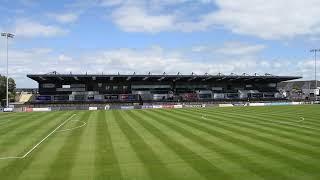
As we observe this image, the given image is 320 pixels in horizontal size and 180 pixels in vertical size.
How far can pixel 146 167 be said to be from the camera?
2006 cm

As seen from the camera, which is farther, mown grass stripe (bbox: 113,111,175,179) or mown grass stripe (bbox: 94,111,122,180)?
mown grass stripe (bbox: 113,111,175,179)

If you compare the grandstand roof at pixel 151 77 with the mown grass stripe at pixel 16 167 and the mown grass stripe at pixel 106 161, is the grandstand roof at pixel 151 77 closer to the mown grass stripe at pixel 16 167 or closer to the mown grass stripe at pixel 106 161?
the mown grass stripe at pixel 106 161

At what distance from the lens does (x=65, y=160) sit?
880 inches

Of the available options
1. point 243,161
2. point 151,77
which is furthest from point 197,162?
point 151,77

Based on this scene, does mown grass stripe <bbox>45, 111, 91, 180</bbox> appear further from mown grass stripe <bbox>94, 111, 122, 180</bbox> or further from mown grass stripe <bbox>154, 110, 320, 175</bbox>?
mown grass stripe <bbox>154, 110, 320, 175</bbox>

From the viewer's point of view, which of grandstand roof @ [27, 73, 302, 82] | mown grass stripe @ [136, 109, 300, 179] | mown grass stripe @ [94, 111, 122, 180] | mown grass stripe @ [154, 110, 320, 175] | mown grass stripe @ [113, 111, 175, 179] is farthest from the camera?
grandstand roof @ [27, 73, 302, 82]

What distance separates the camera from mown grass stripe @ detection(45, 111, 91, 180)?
18.8 metres

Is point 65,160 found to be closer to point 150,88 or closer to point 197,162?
point 197,162

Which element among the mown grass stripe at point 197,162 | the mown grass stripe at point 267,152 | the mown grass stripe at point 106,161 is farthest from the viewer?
the mown grass stripe at point 267,152

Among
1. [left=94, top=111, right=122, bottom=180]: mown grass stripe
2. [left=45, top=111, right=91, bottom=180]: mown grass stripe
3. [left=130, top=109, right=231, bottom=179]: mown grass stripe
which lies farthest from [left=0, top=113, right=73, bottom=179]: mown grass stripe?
[left=130, top=109, right=231, bottom=179]: mown grass stripe

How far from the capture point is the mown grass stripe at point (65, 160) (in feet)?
61.6

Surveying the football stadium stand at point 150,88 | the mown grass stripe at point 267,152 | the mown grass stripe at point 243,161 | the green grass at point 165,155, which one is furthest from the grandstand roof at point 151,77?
the mown grass stripe at point 243,161

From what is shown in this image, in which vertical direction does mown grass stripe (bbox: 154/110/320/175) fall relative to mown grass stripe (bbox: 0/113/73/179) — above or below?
above

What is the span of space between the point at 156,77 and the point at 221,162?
9705cm
